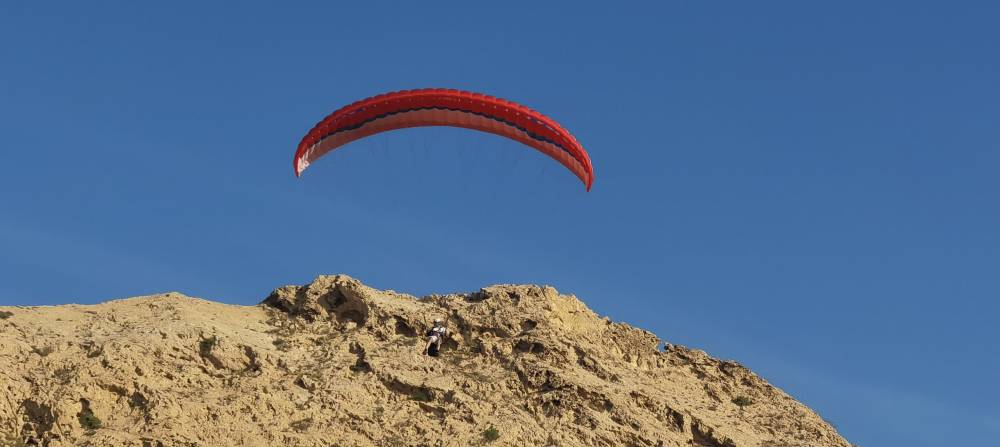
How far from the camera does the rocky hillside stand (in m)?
30.1

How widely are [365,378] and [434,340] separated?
8.72 feet

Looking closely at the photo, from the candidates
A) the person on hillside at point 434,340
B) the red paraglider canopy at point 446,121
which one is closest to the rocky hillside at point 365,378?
the person on hillside at point 434,340

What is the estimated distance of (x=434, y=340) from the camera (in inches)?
1373

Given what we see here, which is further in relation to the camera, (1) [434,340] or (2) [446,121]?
(2) [446,121]

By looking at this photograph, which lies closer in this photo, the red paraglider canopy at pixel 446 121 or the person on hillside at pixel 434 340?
the person on hillside at pixel 434 340

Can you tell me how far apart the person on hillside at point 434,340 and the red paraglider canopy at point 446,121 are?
6.93 metres

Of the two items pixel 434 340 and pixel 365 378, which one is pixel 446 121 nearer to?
pixel 434 340

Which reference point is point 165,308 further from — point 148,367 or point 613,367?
point 613,367

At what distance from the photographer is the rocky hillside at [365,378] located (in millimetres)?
30141

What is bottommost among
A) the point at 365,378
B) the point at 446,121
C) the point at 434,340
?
the point at 365,378

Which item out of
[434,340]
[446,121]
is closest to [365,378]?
[434,340]

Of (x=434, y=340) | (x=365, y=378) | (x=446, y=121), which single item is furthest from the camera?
(x=446, y=121)

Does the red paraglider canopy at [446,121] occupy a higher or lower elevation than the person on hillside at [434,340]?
higher

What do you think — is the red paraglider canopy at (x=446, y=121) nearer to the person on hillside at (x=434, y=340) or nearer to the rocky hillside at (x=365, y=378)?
the rocky hillside at (x=365, y=378)
